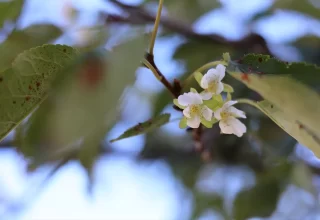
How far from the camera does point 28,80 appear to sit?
417mm

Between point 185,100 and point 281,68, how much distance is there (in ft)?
0.33

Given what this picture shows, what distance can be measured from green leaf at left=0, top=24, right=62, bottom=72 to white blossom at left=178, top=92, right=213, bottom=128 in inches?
8.5

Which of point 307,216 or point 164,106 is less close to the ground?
point 164,106

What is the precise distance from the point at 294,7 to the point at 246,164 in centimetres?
37

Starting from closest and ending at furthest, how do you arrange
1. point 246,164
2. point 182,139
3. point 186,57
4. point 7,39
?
point 7,39
point 186,57
point 246,164
point 182,139

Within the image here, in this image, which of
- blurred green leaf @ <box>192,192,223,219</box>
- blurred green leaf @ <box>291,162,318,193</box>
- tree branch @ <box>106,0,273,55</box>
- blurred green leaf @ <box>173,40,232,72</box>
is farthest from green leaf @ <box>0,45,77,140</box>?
blurred green leaf @ <box>192,192,223,219</box>

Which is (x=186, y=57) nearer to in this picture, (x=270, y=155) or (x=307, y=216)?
(x=270, y=155)

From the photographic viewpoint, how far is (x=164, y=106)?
2.66 ft

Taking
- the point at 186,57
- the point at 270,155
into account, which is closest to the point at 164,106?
the point at 186,57

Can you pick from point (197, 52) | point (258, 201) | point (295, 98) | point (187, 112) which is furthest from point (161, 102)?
point (295, 98)

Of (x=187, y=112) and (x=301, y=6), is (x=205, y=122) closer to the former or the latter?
(x=187, y=112)

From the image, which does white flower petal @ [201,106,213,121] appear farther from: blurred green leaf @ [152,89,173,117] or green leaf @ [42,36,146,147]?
blurred green leaf @ [152,89,173,117]

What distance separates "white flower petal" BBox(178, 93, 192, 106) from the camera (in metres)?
0.45

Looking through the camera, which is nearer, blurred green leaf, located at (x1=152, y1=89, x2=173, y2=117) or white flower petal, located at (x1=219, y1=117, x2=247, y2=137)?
white flower petal, located at (x1=219, y1=117, x2=247, y2=137)
